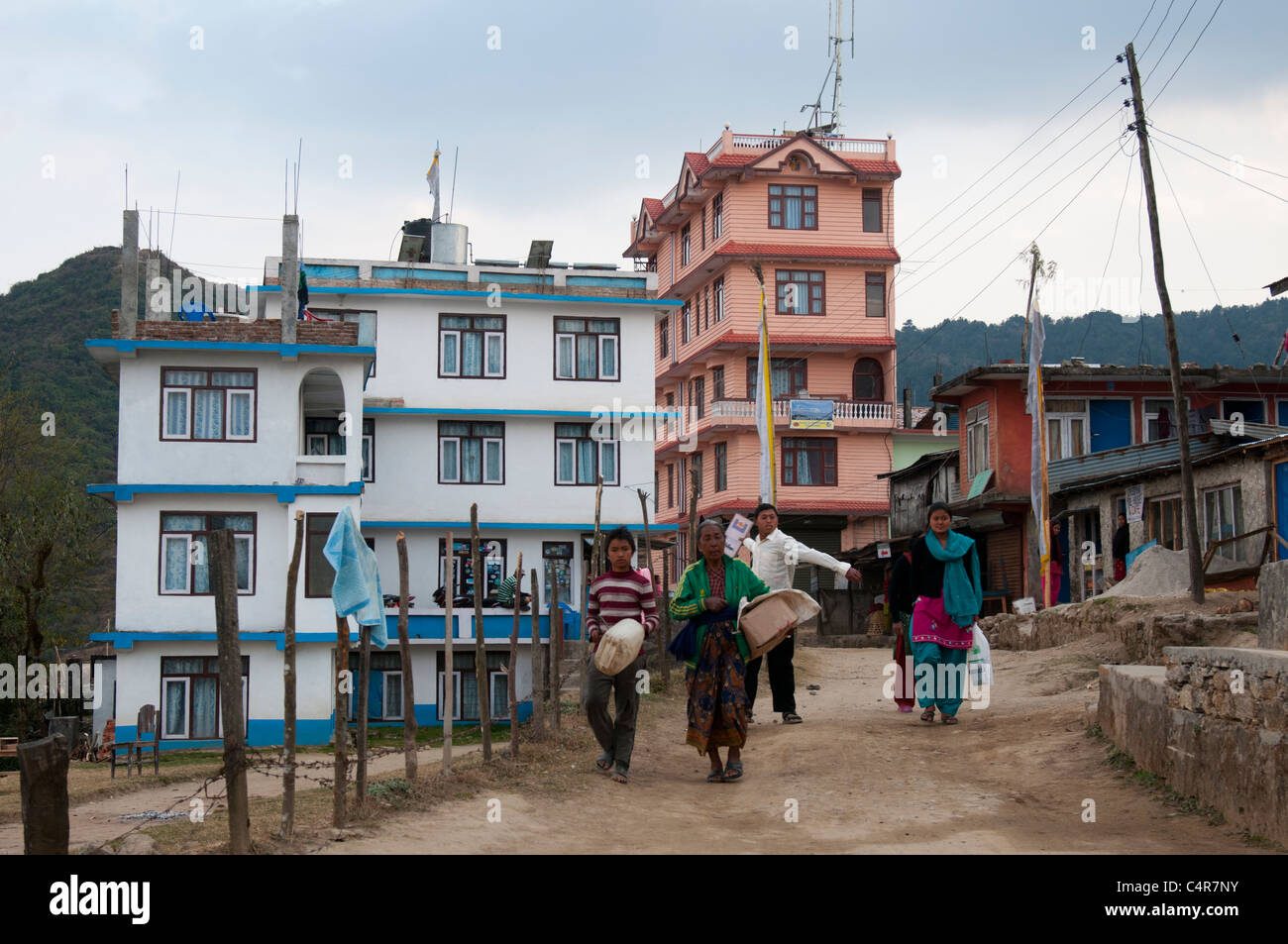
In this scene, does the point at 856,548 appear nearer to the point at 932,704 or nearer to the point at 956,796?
the point at 932,704

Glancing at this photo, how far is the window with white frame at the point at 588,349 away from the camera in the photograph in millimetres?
35094

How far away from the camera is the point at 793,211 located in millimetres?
46531

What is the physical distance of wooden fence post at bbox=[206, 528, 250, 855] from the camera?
7180 mm

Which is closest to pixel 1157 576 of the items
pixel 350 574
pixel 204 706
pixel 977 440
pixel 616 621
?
pixel 977 440

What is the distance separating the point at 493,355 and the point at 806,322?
15029mm

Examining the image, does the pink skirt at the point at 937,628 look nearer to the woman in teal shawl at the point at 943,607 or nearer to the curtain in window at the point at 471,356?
the woman in teal shawl at the point at 943,607

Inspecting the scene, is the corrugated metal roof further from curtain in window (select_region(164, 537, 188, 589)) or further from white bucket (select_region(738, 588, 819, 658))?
curtain in window (select_region(164, 537, 188, 589))

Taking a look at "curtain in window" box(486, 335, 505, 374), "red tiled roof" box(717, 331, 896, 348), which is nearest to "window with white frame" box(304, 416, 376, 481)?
"curtain in window" box(486, 335, 505, 374)

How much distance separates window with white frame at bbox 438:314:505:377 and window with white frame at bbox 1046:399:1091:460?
13.9 m

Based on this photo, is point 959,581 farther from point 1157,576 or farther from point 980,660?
point 1157,576

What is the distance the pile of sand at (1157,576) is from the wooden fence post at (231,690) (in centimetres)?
1649

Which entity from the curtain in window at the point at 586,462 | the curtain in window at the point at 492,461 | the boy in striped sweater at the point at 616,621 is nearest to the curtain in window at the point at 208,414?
→ the curtain in window at the point at 492,461
